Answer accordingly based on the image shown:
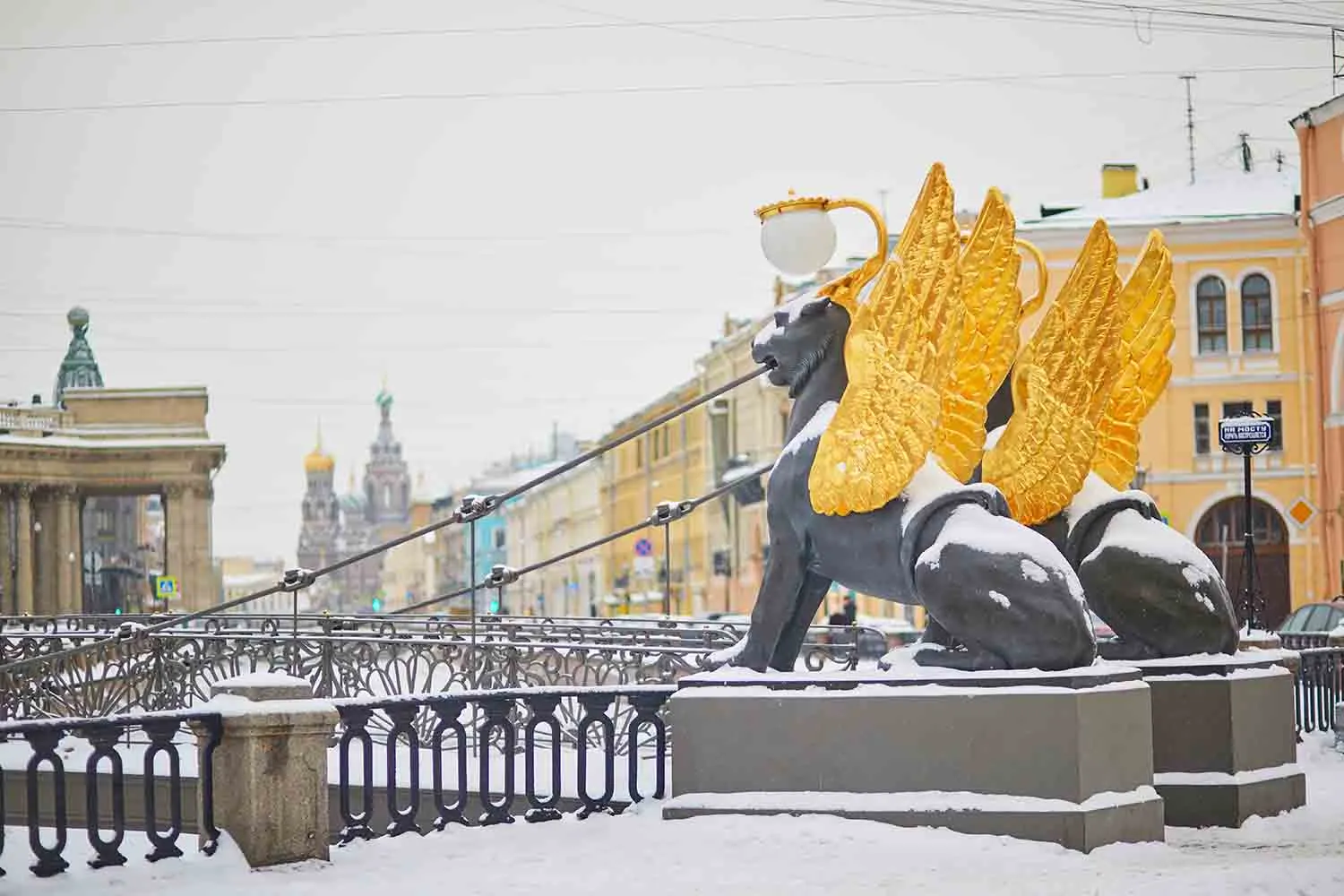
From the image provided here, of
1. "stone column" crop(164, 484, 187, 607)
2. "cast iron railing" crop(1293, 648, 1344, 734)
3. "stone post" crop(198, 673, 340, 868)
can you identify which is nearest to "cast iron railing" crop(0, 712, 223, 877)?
"stone post" crop(198, 673, 340, 868)

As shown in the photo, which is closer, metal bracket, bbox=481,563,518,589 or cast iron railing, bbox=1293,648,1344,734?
metal bracket, bbox=481,563,518,589

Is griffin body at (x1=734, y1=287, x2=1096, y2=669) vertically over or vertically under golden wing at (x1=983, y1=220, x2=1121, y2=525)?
under

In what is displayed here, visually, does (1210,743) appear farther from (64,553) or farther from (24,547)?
(64,553)

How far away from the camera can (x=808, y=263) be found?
36.0ft

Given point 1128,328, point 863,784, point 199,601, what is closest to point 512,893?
point 863,784

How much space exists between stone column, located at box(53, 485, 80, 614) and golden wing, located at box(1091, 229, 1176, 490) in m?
48.0

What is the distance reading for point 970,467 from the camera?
1045 cm

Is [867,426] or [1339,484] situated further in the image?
[1339,484]

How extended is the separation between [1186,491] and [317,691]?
1119 inches

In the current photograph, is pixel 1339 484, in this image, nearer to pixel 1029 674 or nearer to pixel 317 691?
pixel 317 691

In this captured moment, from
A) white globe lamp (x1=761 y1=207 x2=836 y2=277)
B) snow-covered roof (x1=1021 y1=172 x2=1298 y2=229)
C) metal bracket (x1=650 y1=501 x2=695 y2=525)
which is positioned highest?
snow-covered roof (x1=1021 y1=172 x2=1298 y2=229)

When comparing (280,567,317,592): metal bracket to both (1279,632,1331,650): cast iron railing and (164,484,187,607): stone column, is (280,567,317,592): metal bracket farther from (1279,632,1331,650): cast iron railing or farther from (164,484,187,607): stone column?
(164,484,187,607): stone column

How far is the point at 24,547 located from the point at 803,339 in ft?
155

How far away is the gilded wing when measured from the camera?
34.1 feet
